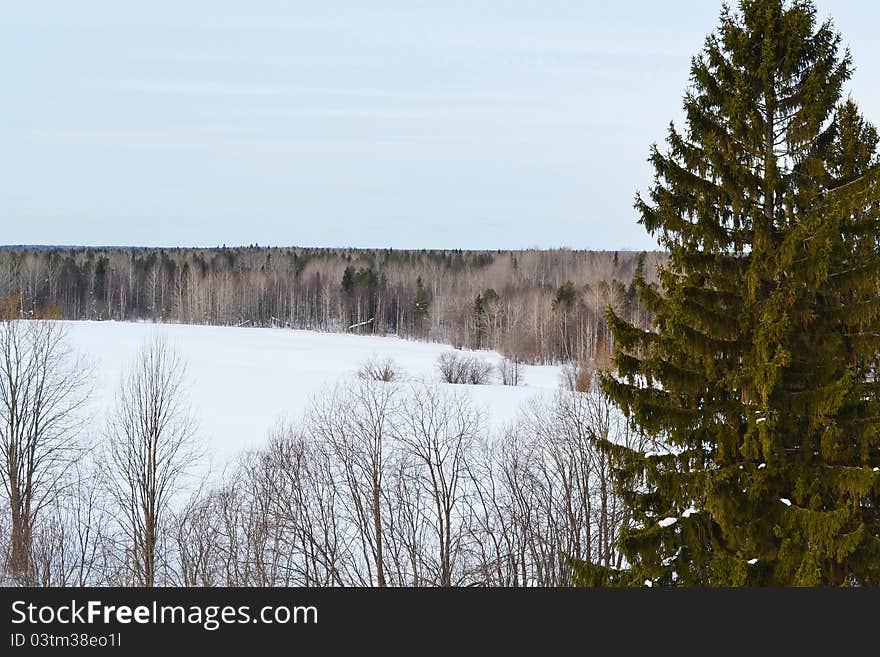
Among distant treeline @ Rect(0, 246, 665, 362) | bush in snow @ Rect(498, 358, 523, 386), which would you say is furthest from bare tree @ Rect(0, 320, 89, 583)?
distant treeline @ Rect(0, 246, 665, 362)

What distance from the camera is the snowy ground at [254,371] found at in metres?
32.4

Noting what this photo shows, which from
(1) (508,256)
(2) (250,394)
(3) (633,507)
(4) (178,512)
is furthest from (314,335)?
(3) (633,507)

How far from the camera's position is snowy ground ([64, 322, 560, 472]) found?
32.4m

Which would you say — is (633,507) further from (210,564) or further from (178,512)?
(178,512)

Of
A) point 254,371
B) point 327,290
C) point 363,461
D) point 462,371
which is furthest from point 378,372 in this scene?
point 327,290

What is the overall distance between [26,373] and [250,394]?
55.5ft

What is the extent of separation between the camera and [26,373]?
23609 millimetres

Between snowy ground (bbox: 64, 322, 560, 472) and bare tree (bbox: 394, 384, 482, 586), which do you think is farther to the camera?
snowy ground (bbox: 64, 322, 560, 472)

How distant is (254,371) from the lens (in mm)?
48188

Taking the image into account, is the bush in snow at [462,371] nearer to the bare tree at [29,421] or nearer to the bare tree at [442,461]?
the bare tree at [442,461]

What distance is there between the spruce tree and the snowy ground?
1995 cm

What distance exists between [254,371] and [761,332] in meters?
43.4

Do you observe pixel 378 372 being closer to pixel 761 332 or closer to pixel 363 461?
pixel 363 461

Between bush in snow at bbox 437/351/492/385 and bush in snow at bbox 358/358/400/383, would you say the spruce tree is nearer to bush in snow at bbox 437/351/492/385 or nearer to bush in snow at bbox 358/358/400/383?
bush in snow at bbox 358/358/400/383
